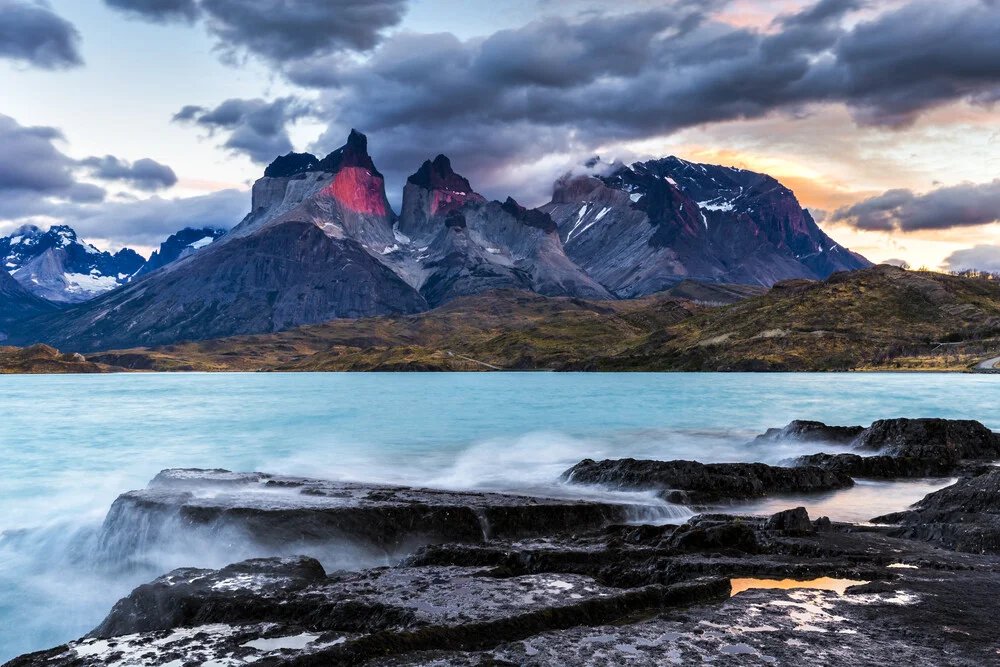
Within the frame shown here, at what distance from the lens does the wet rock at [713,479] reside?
28172mm

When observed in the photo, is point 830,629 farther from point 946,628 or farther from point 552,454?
point 552,454

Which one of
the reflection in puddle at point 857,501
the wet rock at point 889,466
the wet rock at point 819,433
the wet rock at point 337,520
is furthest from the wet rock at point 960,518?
the wet rock at point 819,433

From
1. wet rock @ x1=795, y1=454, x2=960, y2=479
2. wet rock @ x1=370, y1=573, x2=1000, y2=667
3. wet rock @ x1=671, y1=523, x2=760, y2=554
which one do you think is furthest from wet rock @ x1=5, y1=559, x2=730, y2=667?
wet rock @ x1=795, y1=454, x2=960, y2=479

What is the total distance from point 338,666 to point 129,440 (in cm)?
6169

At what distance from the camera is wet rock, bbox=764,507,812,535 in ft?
61.7

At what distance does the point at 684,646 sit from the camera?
35.3 ft

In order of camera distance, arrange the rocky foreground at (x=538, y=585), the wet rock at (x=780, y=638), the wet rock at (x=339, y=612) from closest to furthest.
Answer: the wet rock at (x=780, y=638), the rocky foreground at (x=538, y=585), the wet rock at (x=339, y=612)

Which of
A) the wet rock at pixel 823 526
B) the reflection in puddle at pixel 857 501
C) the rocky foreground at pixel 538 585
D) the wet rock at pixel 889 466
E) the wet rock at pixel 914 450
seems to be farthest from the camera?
the wet rock at pixel 914 450

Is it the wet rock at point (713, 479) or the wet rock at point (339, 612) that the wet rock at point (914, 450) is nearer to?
the wet rock at point (713, 479)

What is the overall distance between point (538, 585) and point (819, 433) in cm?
3968

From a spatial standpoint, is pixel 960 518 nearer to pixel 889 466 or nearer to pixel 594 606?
pixel 889 466

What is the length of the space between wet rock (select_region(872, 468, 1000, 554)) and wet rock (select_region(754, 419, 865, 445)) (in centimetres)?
2153

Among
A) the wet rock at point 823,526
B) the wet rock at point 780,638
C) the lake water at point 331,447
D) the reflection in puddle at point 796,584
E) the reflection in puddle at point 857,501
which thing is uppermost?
the wet rock at point 780,638

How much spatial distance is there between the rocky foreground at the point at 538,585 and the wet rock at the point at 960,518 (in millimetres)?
66
